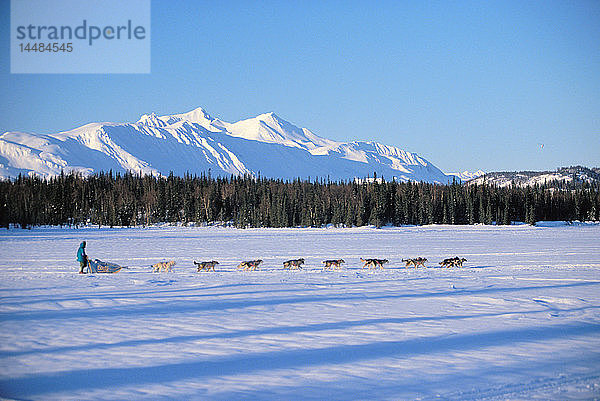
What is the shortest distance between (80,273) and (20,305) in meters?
7.65

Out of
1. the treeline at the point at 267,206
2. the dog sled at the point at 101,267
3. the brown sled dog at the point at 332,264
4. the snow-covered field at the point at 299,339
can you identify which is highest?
the treeline at the point at 267,206

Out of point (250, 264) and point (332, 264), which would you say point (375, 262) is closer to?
point (332, 264)

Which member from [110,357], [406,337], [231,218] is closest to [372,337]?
[406,337]

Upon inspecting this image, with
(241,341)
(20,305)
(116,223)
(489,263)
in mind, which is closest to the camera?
(241,341)

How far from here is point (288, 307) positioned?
1362cm

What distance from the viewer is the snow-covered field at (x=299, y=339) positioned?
25.4ft

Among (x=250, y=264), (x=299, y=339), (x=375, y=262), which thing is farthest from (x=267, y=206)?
(x=299, y=339)

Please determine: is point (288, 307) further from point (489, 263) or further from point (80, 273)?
point (489, 263)

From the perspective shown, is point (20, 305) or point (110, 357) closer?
point (110, 357)

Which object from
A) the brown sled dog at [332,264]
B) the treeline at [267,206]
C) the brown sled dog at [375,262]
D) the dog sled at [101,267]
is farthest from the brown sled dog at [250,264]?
the treeline at [267,206]

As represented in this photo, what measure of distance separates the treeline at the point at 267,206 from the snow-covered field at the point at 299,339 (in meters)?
84.1

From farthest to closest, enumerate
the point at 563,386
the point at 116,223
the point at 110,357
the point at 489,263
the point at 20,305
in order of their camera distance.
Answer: the point at 116,223 < the point at 489,263 < the point at 20,305 < the point at 110,357 < the point at 563,386

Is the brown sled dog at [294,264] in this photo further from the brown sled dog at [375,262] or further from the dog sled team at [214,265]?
the brown sled dog at [375,262]

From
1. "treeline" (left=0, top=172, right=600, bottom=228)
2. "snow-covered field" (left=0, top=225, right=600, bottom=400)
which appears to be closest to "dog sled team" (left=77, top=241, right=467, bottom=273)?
"snow-covered field" (left=0, top=225, right=600, bottom=400)
